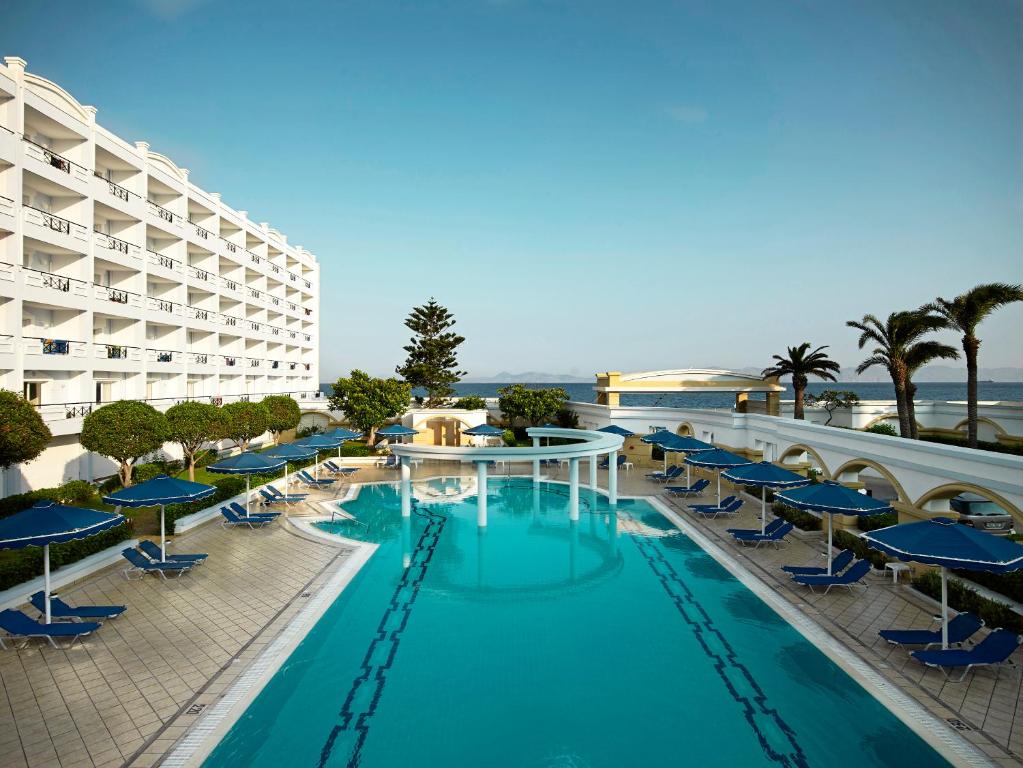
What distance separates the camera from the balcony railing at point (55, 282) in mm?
20188

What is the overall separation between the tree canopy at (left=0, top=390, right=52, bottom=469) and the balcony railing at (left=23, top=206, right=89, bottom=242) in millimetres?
8935

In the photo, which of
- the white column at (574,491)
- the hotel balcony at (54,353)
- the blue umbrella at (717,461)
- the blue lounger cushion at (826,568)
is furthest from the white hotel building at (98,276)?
the blue lounger cushion at (826,568)

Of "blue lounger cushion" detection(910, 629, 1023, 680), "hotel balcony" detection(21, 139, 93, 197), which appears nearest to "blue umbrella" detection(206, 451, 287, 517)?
"hotel balcony" detection(21, 139, 93, 197)

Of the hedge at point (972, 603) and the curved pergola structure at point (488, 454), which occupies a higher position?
the curved pergola structure at point (488, 454)

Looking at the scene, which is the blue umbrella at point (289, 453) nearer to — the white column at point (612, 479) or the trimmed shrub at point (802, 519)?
the white column at point (612, 479)

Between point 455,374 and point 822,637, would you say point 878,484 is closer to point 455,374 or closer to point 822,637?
point 822,637

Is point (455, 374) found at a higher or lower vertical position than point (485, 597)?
higher

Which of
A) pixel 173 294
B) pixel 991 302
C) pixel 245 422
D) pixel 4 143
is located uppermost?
pixel 4 143

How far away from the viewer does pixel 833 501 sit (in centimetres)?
1302

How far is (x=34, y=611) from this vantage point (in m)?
11.5

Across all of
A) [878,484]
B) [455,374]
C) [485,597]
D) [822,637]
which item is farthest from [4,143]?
[878,484]

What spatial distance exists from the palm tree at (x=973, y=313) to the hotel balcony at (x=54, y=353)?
112 feet

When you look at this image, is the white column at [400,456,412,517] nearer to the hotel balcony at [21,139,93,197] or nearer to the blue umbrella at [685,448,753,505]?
the blue umbrella at [685,448,753,505]

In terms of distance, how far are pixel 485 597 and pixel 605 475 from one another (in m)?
16.2
